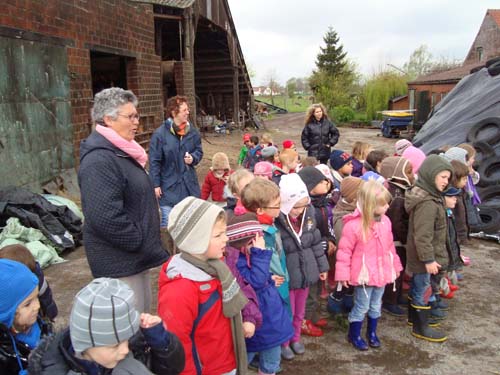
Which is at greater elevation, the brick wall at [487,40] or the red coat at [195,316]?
the brick wall at [487,40]

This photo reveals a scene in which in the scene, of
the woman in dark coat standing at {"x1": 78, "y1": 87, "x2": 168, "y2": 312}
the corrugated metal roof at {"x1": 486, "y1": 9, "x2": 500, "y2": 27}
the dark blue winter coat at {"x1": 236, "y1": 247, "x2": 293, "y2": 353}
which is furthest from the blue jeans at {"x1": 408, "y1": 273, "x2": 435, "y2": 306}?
the corrugated metal roof at {"x1": 486, "y1": 9, "x2": 500, "y2": 27}

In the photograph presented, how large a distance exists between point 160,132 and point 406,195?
2387 millimetres

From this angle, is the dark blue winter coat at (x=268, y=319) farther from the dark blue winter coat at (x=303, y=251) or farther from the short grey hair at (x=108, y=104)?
the short grey hair at (x=108, y=104)

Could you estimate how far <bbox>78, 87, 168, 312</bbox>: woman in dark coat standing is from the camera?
2533mm

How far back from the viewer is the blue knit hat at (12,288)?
1.95m

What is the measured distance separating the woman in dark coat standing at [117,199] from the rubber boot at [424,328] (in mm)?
2173

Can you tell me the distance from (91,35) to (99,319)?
23.0 feet

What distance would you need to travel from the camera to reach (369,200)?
331 cm

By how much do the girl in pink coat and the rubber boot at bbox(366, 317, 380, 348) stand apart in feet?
0.33

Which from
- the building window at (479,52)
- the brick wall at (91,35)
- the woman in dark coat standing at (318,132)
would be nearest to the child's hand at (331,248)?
the woman in dark coat standing at (318,132)

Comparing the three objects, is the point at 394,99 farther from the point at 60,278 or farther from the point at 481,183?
the point at 60,278

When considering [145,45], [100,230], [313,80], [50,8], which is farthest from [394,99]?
[100,230]

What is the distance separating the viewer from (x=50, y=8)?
6496 millimetres

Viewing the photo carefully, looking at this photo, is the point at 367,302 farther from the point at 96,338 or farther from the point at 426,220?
the point at 96,338
